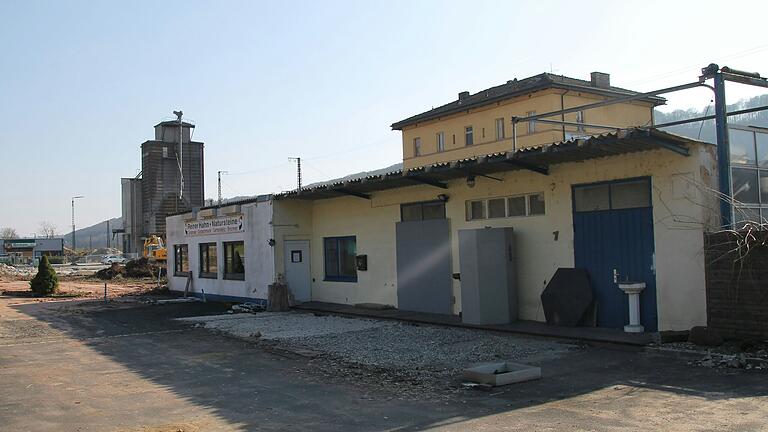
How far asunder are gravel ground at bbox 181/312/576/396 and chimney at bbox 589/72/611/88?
24.3m

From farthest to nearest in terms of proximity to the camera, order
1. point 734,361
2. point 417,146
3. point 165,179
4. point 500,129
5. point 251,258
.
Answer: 1. point 165,179
2. point 417,146
3. point 500,129
4. point 251,258
5. point 734,361

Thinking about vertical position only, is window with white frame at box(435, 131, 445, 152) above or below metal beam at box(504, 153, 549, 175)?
above

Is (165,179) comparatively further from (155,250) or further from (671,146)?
(671,146)

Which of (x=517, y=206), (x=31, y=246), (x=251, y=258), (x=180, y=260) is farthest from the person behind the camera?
(x=31, y=246)

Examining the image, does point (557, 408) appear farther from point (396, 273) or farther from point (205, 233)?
point (205, 233)

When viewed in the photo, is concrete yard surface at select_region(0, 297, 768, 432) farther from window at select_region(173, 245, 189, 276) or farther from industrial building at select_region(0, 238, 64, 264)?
industrial building at select_region(0, 238, 64, 264)

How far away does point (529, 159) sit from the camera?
13.4 meters

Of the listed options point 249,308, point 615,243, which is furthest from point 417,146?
point 615,243

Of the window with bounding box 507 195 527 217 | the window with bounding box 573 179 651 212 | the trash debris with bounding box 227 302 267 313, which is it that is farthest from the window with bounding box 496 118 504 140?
the window with bounding box 573 179 651 212

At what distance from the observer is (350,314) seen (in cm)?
1797

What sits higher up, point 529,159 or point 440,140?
point 440,140

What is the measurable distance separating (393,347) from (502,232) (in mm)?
3746

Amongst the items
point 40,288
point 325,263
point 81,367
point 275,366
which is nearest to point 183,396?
point 275,366

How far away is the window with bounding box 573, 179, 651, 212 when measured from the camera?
12.5 metres
